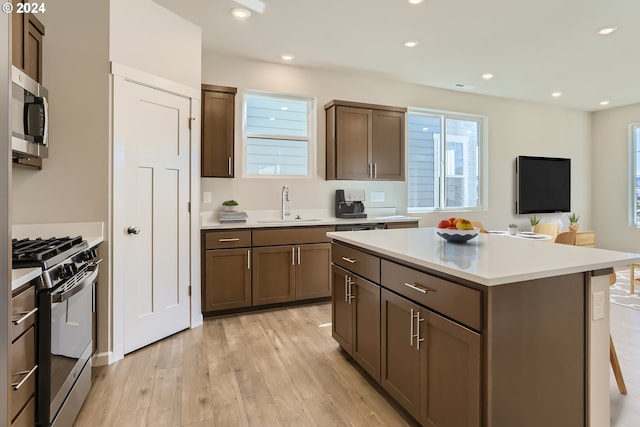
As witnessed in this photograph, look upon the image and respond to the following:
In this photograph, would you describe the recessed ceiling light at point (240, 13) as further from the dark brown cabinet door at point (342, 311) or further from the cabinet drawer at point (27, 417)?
the cabinet drawer at point (27, 417)

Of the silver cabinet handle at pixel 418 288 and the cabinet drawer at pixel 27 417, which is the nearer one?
the cabinet drawer at pixel 27 417

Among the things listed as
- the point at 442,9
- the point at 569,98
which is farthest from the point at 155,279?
the point at 569,98

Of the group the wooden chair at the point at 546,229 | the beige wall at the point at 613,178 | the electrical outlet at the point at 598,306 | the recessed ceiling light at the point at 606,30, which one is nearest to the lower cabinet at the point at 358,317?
the electrical outlet at the point at 598,306

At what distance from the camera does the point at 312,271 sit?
384cm

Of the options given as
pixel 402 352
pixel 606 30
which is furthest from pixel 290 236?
pixel 606 30

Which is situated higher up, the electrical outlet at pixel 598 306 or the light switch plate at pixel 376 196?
the light switch plate at pixel 376 196

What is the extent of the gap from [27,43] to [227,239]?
2.07m

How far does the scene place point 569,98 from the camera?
5844 mm

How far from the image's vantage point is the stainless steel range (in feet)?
4.91

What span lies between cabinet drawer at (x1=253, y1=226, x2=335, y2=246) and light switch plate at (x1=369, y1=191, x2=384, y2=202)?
114 centimetres

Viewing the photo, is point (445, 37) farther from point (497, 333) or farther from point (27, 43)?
point (27, 43)

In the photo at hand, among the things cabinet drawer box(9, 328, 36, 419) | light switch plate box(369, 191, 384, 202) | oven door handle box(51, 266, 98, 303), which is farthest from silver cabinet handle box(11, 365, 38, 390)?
light switch plate box(369, 191, 384, 202)

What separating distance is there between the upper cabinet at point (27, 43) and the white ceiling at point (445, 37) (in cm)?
104

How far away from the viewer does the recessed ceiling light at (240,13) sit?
3.02 meters
